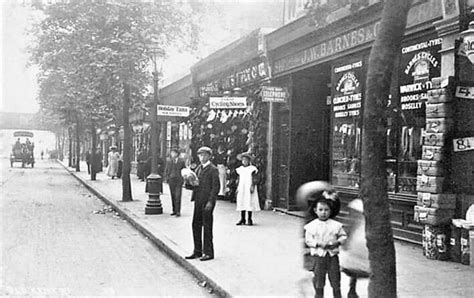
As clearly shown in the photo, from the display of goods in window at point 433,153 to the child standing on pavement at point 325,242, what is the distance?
356 centimetres

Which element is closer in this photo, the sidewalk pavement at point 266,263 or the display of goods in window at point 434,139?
the sidewalk pavement at point 266,263

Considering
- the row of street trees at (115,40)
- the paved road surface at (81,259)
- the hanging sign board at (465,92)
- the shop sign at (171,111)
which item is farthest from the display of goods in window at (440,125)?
the row of street trees at (115,40)

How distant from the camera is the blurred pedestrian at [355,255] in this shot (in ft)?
18.2

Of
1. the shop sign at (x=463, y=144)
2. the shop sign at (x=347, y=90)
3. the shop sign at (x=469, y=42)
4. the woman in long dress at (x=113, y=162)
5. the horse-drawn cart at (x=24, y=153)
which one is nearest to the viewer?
the shop sign at (x=469, y=42)

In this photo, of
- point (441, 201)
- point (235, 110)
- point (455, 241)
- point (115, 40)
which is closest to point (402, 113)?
point (441, 201)

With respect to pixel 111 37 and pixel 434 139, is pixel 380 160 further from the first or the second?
pixel 111 37

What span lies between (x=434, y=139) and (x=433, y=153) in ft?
0.67

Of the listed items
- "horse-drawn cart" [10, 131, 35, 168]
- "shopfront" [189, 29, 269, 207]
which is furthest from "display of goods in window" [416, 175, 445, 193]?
"horse-drawn cart" [10, 131, 35, 168]

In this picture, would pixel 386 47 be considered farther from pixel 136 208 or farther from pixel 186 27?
pixel 186 27

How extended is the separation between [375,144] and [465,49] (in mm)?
3729

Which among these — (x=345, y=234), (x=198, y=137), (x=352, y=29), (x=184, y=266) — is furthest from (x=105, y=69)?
(x=345, y=234)

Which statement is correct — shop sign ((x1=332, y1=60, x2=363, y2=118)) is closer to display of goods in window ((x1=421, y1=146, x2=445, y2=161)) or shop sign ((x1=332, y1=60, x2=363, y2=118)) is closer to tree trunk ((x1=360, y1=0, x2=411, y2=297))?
display of goods in window ((x1=421, y1=146, x2=445, y2=161))

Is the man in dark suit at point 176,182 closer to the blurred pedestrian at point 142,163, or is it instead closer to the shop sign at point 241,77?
the shop sign at point 241,77

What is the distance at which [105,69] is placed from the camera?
16406 mm
